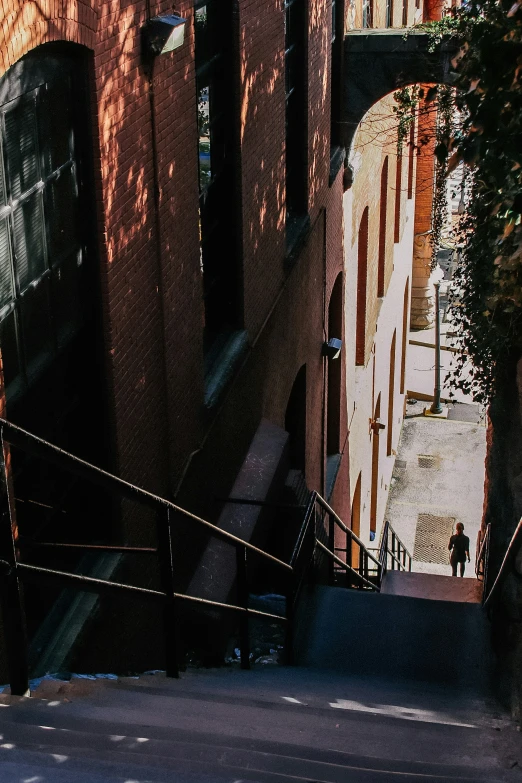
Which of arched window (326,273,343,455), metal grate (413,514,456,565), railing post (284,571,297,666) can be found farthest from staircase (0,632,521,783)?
metal grate (413,514,456,565)

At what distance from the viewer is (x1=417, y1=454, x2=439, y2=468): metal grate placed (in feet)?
77.2

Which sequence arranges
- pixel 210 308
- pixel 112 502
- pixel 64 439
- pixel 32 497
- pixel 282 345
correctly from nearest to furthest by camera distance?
1. pixel 32 497
2. pixel 64 439
3. pixel 112 502
4. pixel 210 308
5. pixel 282 345

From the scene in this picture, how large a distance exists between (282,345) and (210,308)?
7.54 ft

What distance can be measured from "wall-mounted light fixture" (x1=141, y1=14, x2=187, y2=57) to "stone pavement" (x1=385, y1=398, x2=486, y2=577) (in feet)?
48.1

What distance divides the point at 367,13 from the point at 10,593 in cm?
1493

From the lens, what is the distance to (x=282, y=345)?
11508 mm

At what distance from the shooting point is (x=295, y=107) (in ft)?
38.7

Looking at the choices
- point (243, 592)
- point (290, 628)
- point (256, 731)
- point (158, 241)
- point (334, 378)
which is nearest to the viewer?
point (256, 731)

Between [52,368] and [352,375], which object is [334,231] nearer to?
[352,375]

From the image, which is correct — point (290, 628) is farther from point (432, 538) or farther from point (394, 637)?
point (432, 538)

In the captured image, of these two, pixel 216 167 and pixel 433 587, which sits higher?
pixel 216 167

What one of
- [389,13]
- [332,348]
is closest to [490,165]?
[332,348]

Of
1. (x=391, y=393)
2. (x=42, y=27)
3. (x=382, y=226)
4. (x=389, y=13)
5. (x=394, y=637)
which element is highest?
(x=389, y=13)

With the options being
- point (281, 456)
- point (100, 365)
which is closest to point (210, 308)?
point (281, 456)
